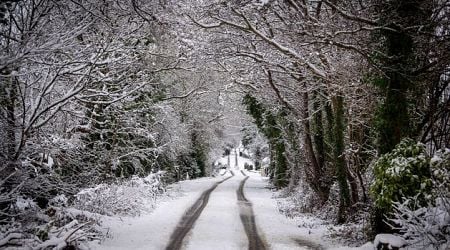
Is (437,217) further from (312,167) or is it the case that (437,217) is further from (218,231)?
(312,167)

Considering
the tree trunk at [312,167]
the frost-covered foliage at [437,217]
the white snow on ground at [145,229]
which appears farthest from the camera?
the tree trunk at [312,167]

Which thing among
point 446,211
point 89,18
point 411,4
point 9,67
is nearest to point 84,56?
point 89,18

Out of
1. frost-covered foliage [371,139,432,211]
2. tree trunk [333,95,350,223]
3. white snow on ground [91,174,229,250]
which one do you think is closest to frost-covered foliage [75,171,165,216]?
white snow on ground [91,174,229,250]

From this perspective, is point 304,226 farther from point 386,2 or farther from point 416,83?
point 386,2

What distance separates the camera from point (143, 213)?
16.0 meters

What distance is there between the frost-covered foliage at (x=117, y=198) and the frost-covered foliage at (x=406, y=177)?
9360 mm

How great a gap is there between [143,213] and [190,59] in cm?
725

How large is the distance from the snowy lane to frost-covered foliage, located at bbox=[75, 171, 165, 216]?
2.92m

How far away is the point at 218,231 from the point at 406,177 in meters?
6.40

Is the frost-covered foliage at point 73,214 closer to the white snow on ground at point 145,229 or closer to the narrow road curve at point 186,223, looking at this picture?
the white snow on ground at point 145,229

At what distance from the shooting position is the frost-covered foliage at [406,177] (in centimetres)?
786

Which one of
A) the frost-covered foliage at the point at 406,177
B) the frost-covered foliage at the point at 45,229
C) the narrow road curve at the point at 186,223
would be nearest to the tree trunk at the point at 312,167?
the narrow road curve at the point at 186,223

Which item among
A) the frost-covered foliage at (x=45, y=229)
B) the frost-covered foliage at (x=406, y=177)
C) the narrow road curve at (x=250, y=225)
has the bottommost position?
the narrow road curve at (x=250, y=225)

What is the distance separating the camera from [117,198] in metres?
15.4
